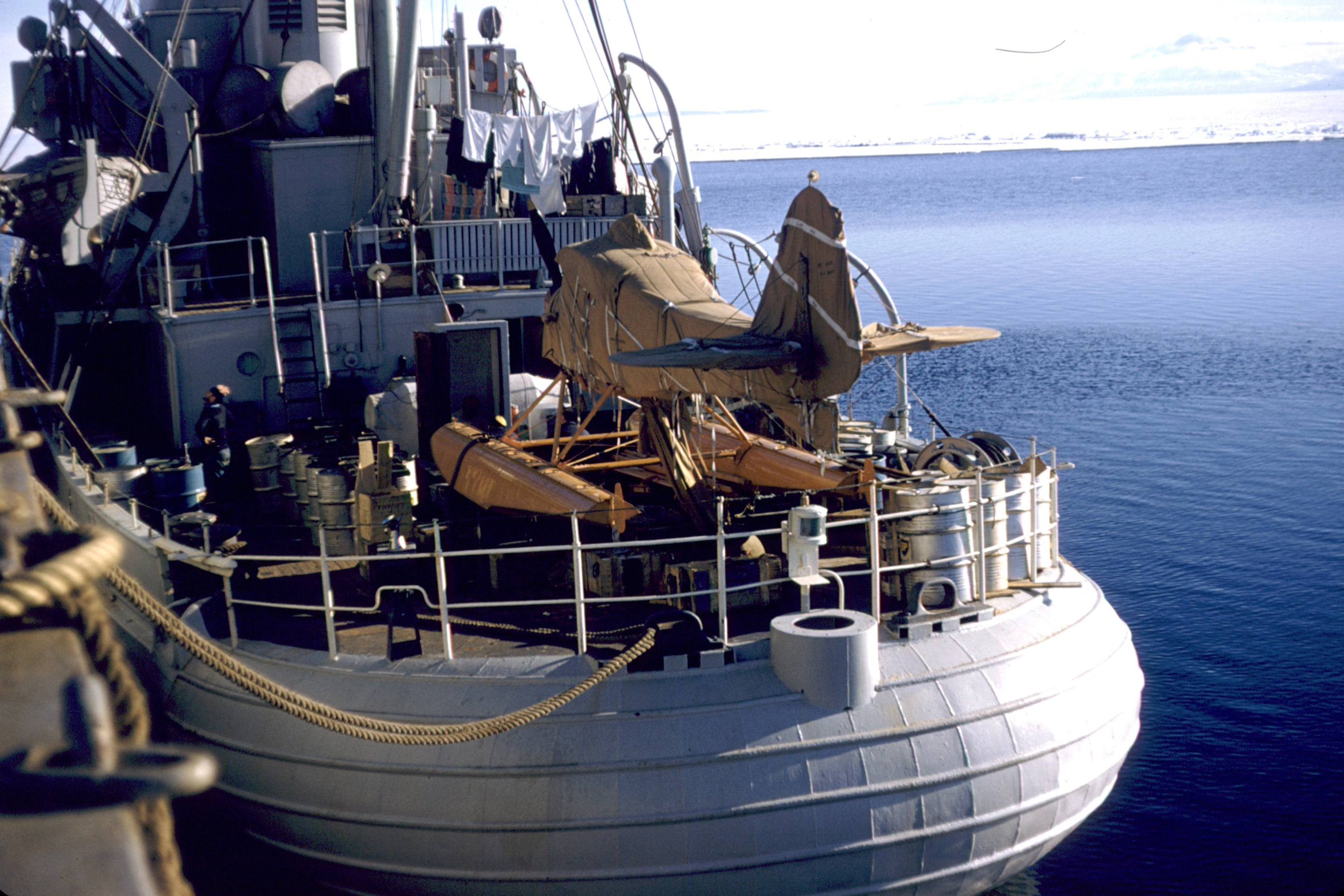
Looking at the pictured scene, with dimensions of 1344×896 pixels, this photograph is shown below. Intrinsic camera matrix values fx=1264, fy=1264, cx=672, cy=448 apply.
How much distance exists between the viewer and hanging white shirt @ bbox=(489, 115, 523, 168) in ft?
66.6

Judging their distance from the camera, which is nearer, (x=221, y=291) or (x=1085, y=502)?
(x=221, y=291)

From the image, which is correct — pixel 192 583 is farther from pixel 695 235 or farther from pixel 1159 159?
pixel 1159 159

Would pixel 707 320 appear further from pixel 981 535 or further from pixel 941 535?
pixel 981 535

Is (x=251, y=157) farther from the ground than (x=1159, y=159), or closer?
closer

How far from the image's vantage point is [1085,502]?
2555 cm

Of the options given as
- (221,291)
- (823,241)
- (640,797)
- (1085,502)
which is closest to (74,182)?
(221,291)

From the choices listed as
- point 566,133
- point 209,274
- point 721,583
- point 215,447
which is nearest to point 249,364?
point 215,447

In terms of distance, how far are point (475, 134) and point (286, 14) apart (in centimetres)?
446

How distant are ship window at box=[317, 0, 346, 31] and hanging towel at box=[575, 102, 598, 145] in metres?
4.44

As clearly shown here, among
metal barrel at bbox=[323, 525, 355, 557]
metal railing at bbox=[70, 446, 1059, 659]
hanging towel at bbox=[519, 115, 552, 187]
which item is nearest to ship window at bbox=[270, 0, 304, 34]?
hanging towel at bbox=[519, 115, 552, 187]

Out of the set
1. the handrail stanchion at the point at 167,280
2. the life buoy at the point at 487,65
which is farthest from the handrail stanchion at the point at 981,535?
the life buoy at the point at 487,65

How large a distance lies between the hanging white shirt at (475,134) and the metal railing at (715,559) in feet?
30.0

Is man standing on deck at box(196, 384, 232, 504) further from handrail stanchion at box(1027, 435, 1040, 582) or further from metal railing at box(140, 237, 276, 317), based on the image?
handrail stanchion at box(1027, 435, 1040, 582)

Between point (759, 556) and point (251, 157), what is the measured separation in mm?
13012
